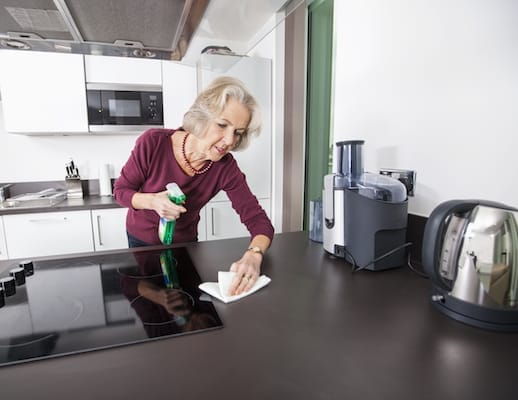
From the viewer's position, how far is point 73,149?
2.45 meters

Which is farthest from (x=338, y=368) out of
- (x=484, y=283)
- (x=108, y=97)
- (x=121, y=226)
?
(x=108, y=97)

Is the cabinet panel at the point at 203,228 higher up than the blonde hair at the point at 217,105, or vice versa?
the blonde hair at the point at 217,105

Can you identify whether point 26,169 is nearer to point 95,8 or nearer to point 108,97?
point 108,97

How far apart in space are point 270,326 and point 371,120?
3.00ft

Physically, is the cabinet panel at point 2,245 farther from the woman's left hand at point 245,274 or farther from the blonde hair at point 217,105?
the woman's left hand at point 245,274

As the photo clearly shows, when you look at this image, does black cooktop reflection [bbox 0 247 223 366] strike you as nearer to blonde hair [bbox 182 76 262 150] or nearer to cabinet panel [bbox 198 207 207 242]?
blonde hair [bbox 182 76 262 150]

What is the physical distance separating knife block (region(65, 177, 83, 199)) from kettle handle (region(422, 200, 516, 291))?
2381 mm

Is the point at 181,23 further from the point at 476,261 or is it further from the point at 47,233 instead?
the point at 47,233

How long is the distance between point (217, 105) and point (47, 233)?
5.12 feet

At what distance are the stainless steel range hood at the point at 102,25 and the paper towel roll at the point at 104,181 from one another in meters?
1.56

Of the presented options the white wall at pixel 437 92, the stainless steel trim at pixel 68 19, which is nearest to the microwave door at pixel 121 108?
the stainless steel trim at pixel 68 19

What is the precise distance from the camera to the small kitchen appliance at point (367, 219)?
89cm

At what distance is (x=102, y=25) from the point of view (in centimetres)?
82

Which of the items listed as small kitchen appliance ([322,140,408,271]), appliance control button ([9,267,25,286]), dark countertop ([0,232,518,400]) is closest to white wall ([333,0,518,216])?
small kitchen appliance ([322,140,408,271])
